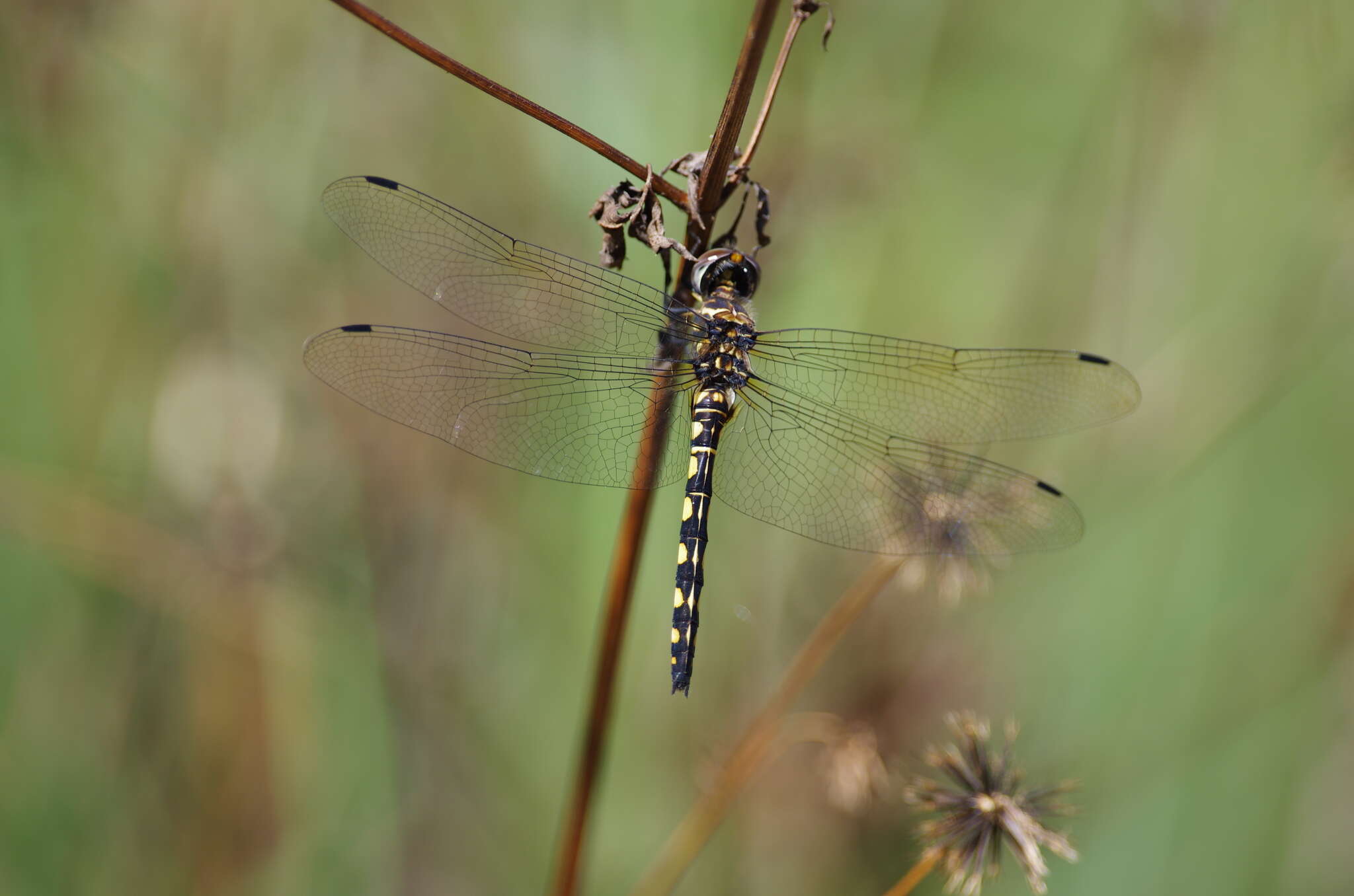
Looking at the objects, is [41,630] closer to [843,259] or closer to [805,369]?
[805,369]

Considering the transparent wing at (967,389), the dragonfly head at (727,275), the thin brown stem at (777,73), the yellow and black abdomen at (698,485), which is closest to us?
the thin brown stem at (777,73)

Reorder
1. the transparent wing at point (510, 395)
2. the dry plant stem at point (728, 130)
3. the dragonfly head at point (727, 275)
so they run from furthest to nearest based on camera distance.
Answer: the transparent wing at point (510, 395)
the dragonfly head at point (727, 275)
the dry plant stem at point (728, 130)

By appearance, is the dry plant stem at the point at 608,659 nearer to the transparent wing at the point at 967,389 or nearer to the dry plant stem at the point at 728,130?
the dry plant stem at the point at 728,130

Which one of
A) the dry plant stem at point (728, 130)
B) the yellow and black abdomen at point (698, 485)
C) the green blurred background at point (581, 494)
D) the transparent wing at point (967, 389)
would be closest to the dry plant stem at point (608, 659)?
→ the dry plant stem at point (728, 130)

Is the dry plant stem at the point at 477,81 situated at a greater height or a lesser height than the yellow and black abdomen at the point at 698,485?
greater

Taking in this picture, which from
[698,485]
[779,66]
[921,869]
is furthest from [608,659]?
[779,66]

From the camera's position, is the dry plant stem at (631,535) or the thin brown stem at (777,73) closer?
the dry plant stem at (631,535)

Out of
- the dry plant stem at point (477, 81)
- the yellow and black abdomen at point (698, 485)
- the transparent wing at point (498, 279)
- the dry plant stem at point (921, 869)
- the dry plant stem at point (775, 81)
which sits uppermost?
the dry plant stem at point (775, 81)

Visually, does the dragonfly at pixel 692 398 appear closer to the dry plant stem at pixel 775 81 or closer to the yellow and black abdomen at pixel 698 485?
the yellow and black abdomen at pixel 698 485
